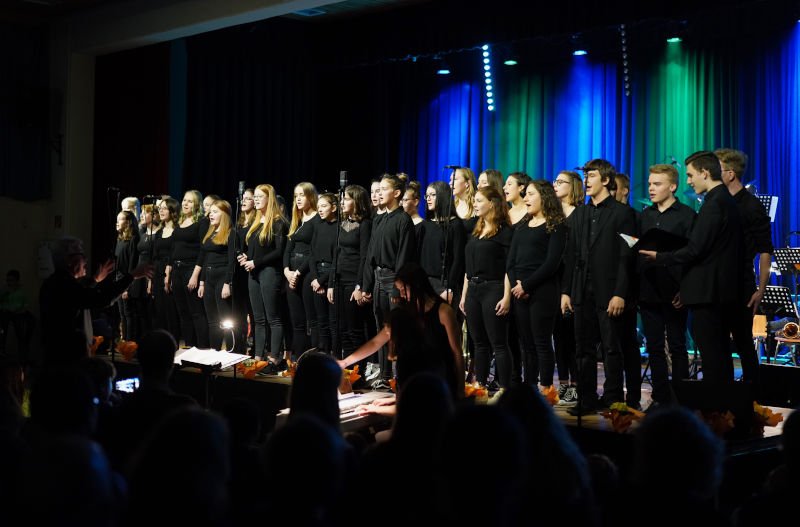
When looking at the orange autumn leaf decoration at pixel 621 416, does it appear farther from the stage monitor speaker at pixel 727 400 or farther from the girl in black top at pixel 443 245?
the girl in black top at pixel 443 245

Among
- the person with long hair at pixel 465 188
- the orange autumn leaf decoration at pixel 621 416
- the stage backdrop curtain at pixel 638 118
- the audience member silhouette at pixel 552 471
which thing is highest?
the stage backdrop curtain at pixel 638 118

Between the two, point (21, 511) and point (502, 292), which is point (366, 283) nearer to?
point (502, 292)

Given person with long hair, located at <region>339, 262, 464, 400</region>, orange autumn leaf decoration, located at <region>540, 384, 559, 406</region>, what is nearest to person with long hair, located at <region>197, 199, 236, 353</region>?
orange autumn leaf decoration, located at <region>540, 384, 559, 406</region>

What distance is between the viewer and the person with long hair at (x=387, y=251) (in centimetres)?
693

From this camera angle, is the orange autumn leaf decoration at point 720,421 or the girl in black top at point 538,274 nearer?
the orange autumn leaf decoration at point 720,421

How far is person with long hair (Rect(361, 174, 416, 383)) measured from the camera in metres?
6.93

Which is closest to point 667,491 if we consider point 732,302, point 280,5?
point 732,302

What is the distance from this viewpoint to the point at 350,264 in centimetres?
749

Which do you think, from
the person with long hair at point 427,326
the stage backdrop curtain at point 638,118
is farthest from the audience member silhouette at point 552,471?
the stage backdrop curtain at point 638,118

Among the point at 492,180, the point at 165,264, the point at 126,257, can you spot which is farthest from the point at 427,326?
the point at 126,257

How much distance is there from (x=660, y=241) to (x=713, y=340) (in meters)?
0.66

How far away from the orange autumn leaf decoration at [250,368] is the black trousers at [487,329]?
1.81 m

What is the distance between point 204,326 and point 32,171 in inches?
171

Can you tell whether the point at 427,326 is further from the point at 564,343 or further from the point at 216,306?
the point at 216,306
